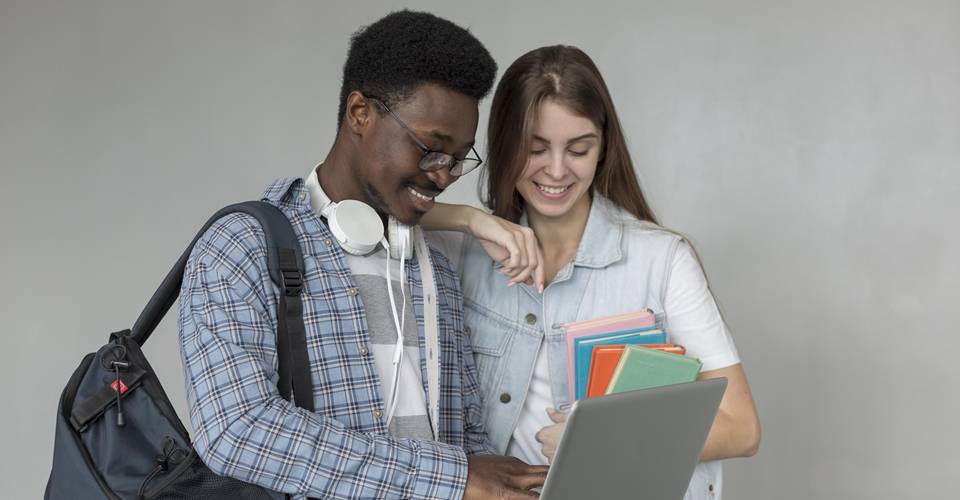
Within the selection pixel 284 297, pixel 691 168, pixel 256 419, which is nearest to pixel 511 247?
pixel 284 297

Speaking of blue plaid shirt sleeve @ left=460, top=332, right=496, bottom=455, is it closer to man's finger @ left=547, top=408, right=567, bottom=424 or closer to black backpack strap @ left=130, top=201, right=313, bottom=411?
man's finger @ left=547, top=408, right=567, bottom=424

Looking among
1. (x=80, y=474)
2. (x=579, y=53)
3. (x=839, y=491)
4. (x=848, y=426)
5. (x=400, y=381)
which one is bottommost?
(x=839, y=491)

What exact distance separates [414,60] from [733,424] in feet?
3.41

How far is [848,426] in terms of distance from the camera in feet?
12.1

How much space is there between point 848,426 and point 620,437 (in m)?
2.36

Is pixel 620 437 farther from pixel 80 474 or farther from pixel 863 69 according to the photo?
pixel 863 69

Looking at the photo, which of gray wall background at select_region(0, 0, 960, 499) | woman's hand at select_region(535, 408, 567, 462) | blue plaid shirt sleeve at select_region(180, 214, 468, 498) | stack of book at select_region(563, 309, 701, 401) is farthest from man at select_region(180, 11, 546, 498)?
gray wall background at select_region(0, 0, 960, 499)

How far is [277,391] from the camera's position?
1.72m

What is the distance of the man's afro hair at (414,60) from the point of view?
1.93 metres

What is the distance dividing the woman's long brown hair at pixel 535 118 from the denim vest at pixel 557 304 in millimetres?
129

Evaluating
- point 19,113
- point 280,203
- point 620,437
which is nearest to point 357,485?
point 620,437

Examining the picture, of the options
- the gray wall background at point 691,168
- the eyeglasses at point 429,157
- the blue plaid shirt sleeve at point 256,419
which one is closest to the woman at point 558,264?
the eyeglasses at point 429,157

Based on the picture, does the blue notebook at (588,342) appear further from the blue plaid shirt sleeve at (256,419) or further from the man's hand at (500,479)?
the blue plaid shirt sleeve at (256,419)

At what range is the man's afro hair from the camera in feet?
6.32
